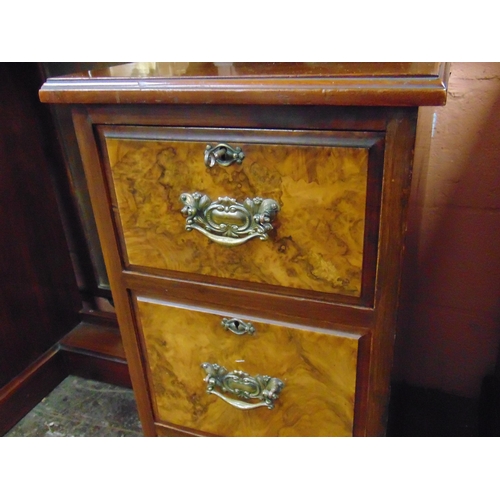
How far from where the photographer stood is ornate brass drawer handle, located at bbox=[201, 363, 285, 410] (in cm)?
62

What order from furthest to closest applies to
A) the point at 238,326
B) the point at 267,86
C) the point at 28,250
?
the point at 28,250 < the point at 238,326 < the point at 267,86

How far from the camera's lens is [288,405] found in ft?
2.04

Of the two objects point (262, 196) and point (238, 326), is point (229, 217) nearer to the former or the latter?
point (262, 196)

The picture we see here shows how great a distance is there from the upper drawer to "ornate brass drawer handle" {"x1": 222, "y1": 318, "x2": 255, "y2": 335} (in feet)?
0.21

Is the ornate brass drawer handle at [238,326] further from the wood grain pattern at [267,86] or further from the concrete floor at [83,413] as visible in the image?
the concrete floor at [83,413]

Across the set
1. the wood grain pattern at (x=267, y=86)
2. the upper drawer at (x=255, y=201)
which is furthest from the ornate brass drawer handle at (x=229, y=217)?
the wood grain pattern at (x=267, y=86)

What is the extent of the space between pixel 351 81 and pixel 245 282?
0.84ft

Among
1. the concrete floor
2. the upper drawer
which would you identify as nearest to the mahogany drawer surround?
the upper drawer

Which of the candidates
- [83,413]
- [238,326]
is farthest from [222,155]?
[83,413]

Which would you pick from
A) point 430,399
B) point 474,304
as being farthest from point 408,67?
point 430,399

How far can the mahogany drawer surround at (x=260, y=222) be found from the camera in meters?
0.45

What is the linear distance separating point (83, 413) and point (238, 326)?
683 mm

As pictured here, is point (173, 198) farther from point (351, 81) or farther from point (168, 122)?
point (351, 81)

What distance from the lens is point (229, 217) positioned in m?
A: 0.52
